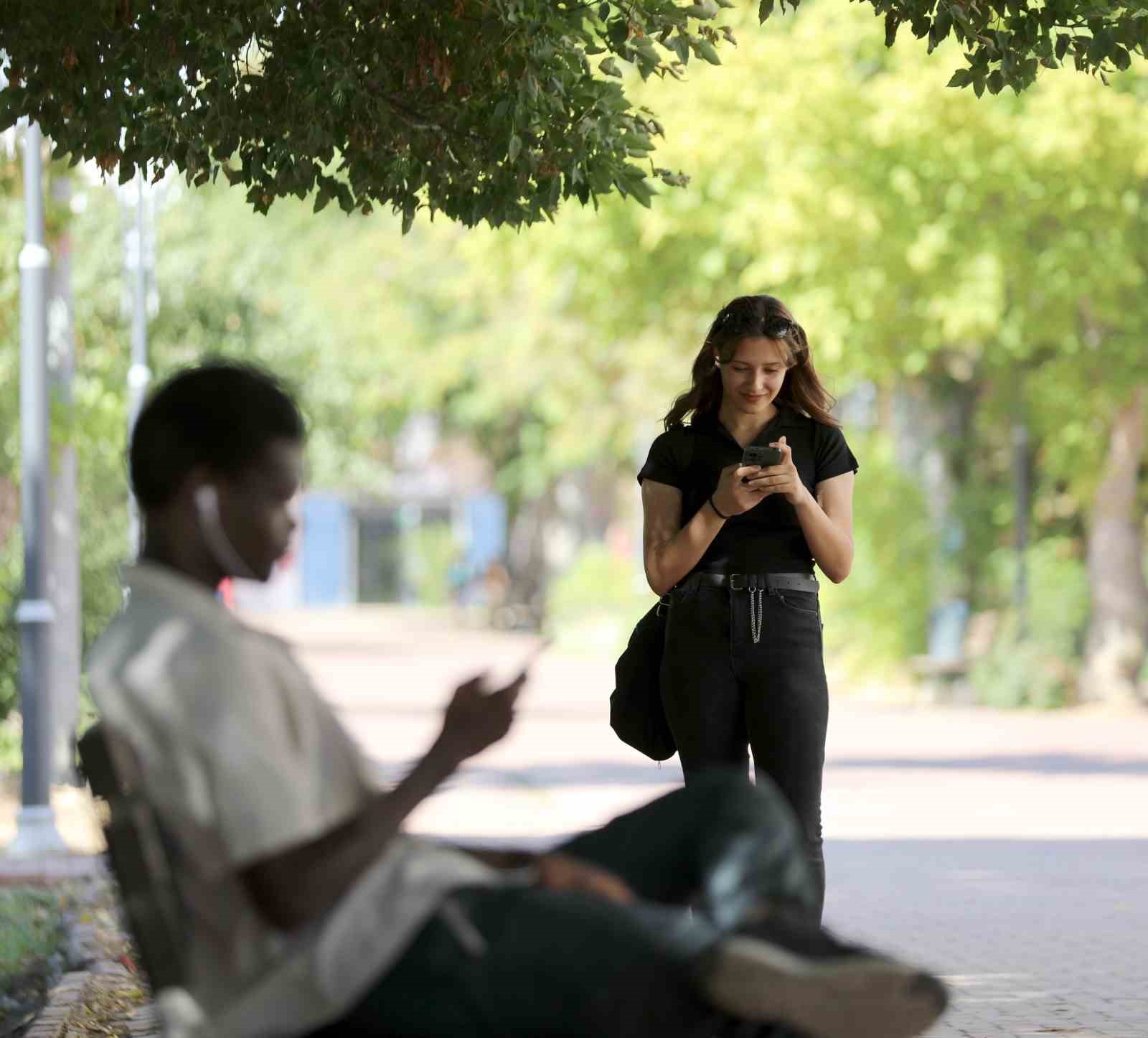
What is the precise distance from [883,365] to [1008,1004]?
15501 millimetres

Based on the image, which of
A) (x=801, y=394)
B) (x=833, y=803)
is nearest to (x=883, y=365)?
(x=833, y=803)

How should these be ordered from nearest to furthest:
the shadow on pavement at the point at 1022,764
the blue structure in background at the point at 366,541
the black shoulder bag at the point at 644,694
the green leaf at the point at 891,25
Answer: the black shoulder bag at the point at 644,694, the green leaf at the point at 891,25, the shadow on pavement at the point at 1022,764, the blue structure in background at the point at 366,541

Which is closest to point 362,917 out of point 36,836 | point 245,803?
point 245,803

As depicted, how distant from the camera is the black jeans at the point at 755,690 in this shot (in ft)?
18.1

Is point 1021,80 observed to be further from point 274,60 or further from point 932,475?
point 932,475

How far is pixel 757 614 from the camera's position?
5598 mm

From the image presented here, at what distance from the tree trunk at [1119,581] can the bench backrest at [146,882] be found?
71.1 feet

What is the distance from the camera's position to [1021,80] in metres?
6.32

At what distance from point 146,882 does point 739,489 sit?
2.41m

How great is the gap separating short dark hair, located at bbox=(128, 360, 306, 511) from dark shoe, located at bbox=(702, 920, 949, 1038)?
38.9 inches

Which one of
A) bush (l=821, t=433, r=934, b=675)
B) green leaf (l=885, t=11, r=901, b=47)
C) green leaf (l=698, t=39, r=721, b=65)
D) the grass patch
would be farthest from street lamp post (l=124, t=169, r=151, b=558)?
green leaf (l=885, t=11, r=901, b=47)

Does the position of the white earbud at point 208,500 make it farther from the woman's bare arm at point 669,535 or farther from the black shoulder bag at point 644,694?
the black shoulder bag at point 644,694

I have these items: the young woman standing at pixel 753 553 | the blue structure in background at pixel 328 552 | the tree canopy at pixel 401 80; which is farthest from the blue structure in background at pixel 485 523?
the young woman standing at pixel 753 553

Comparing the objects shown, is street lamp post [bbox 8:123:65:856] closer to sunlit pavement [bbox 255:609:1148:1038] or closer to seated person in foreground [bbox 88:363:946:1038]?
sunlit pavement [bbox 255:609:1148:1038]
